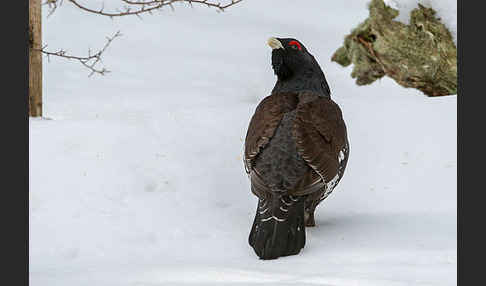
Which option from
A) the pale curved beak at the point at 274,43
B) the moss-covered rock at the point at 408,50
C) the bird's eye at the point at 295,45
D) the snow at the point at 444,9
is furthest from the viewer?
the moss-covered rock at the point at 408,50

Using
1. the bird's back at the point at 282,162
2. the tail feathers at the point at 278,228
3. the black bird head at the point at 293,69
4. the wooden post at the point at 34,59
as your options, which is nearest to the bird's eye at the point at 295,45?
the black bird head at the point at 293,69

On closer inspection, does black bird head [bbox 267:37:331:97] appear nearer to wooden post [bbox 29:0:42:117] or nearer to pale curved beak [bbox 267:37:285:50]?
pale curved beak [bbox 267:37:285:50]

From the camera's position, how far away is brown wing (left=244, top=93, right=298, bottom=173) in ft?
16.1

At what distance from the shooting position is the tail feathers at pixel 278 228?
176 inches

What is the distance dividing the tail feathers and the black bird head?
4.08 ft

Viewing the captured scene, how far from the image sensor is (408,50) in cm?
873

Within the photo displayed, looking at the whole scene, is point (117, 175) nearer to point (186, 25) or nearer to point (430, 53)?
point (430, 53)

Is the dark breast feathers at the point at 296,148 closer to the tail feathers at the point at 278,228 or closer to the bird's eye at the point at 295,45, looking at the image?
the tail feathers at the point at 278,228

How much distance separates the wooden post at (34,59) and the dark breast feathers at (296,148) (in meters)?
3.11

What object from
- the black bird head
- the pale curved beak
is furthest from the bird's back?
the pale curved beak

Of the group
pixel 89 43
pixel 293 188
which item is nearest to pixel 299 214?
pixel 293 188

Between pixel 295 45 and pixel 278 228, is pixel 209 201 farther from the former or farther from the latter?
pixel 295 45

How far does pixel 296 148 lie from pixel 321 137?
9.9 inches

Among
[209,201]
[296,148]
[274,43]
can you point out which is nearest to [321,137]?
[296,148]
